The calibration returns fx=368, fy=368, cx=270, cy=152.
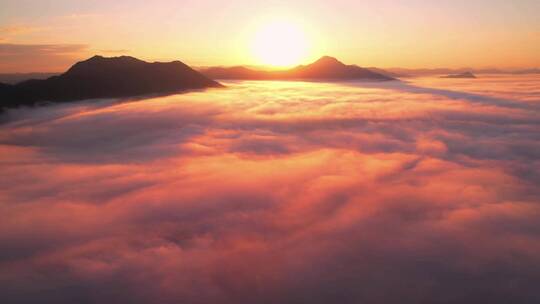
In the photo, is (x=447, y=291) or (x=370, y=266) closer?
(x=447, y=291)

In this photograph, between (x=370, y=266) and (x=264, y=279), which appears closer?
(x=264, y=279)

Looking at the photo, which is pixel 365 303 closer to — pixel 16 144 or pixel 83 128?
pixel 16 144

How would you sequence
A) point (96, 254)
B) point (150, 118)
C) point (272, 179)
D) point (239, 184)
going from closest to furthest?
point (96, 254) < point (239, 184) < point (272, 179) < point (150, 118)

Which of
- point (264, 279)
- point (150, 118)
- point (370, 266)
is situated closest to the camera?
point (264, 279)

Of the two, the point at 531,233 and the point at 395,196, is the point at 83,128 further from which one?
the point at 531,233

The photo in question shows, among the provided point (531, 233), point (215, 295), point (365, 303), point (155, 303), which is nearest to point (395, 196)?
point (531, 233)

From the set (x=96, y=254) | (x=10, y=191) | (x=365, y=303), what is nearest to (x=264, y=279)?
(x=365, y=303)
